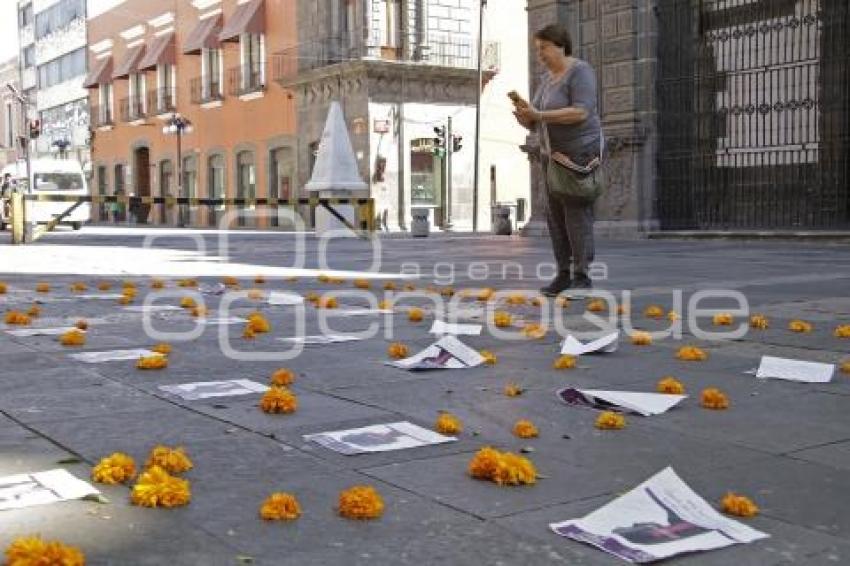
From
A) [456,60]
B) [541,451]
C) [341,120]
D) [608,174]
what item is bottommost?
[541,451]

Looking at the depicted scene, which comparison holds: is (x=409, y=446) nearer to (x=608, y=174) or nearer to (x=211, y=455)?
(x=211, y=455)

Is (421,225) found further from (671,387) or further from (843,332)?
(671,387)

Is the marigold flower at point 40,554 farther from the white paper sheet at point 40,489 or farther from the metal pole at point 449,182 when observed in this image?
the metal pole at point 449,182

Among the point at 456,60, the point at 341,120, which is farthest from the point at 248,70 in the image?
the point at 341,120

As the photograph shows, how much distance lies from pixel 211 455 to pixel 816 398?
246 centimetres

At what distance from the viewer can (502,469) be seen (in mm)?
2850

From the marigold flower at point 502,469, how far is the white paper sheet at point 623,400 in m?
1.03

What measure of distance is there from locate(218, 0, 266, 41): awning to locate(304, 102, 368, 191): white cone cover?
45.8 feet

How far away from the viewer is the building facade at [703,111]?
18703mm

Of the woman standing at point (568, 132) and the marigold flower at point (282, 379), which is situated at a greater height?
the woman standing at point (568, 132)

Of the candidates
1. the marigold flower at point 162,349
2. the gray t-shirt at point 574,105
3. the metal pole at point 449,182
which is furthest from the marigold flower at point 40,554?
the metal pole at point 449,182

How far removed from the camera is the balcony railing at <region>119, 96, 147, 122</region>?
4906 centimetres

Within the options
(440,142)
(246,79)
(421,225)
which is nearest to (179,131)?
(246,79)

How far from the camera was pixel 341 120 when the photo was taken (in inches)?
1043
